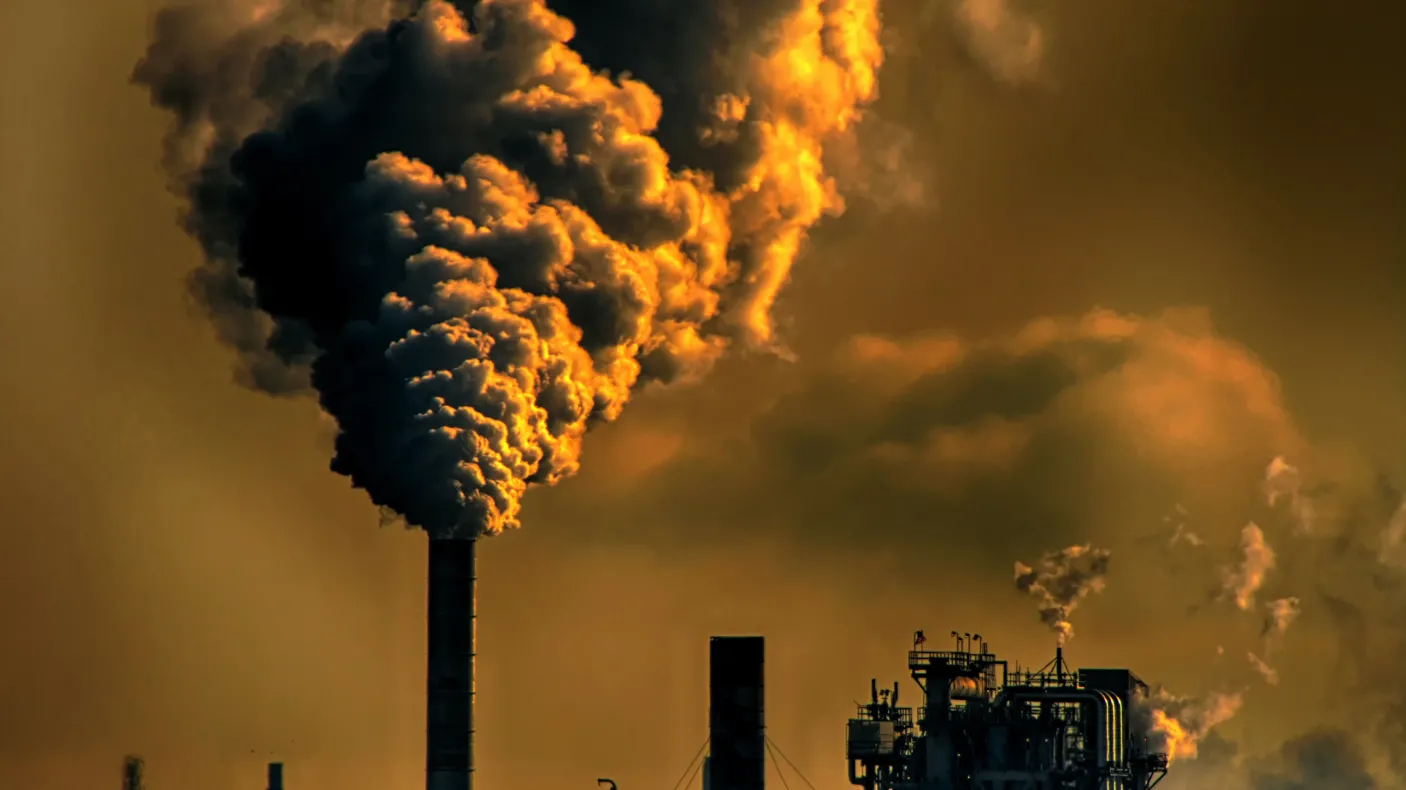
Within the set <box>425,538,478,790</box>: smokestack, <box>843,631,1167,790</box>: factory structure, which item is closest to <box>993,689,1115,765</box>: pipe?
<box>843,631,1167,790</box>: factory structure

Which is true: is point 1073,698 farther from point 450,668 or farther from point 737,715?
point 450,668

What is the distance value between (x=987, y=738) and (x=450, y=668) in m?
24.3

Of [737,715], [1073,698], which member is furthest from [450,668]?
[1073,698]

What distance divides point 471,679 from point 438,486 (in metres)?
7.41

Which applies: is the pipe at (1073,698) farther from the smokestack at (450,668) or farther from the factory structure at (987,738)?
the smokestack at (450,668)

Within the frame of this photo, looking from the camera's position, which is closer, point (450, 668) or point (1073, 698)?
point (450, 668)

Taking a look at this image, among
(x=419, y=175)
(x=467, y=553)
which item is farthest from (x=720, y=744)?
(x=419, y=175)

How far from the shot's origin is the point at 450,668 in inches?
4476

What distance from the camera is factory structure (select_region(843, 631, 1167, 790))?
125m

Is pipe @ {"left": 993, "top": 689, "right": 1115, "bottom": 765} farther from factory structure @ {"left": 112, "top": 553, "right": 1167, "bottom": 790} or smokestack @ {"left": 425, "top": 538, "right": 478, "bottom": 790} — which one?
smokestack @ {"left": 425, "top": 538, "right": 478, "bottom": 790}

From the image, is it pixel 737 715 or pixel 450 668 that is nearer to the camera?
pixel 450 668

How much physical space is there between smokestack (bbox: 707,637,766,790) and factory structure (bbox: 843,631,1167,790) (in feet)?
3.64

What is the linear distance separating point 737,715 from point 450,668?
18.2 meters

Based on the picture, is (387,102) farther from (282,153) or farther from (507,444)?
(507,444)
